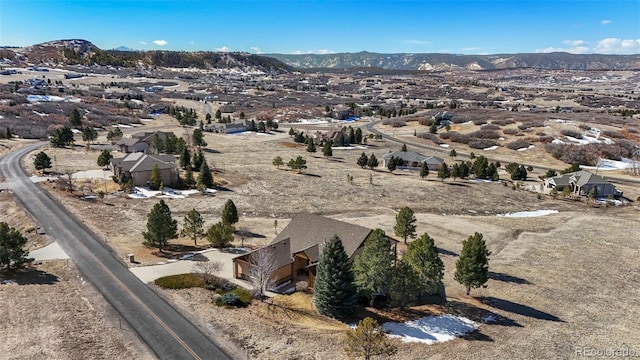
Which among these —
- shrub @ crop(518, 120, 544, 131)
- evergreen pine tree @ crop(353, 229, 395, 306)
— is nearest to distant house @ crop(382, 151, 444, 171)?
shrub @ crop(518, 120, 544, 131)

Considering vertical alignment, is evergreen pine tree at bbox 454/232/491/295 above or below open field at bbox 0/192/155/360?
above

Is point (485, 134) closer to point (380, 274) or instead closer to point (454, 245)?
point (454, 245)

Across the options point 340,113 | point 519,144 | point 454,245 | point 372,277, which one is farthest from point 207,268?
point 340,113

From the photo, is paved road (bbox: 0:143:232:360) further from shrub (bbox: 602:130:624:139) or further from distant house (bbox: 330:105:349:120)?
shrub (bbox: 602:130:624:139)

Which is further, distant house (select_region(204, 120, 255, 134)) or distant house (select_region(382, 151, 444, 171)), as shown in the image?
distant house (select_region(204, 120, 255, 134))

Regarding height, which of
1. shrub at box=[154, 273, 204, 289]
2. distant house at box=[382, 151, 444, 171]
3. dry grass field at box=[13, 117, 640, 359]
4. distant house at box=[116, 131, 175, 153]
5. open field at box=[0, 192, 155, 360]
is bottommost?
dry grass field at box=[13, 117, 640, 359]

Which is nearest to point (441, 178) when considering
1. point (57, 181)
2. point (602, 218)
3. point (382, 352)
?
point (602, 218)

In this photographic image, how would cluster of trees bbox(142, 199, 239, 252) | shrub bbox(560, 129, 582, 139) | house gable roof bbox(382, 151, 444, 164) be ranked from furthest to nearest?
1. shrub bbox(560, 129, 582, 139)
2. house gable roof bbox(382, 151, 444, 164)
3. cluster of trees bbox(142, 199, 239, 252)
